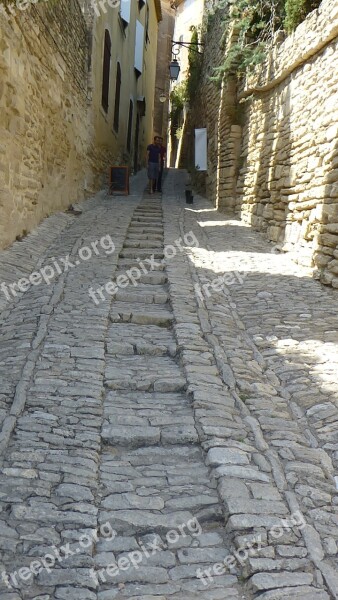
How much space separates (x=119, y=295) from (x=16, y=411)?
2.85 metres

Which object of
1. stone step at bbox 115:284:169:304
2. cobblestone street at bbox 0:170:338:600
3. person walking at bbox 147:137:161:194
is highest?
person walking at bbox 147:137:161:194

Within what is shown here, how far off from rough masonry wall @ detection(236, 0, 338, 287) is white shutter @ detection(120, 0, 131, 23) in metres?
7.61

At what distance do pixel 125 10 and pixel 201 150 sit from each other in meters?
5.42

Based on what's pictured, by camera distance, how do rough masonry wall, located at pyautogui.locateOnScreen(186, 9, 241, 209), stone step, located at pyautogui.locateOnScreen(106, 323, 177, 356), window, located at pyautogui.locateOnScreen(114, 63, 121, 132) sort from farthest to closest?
window, located at pyautogui.locateOnScreen(114, 63, 121, 132)
rough masonry wall, located at pyautogui.locateOnScreen(186, 9, 241, 209)
stone step, located at pyautogui.locateOnScreen(106, 323, 177, 356)

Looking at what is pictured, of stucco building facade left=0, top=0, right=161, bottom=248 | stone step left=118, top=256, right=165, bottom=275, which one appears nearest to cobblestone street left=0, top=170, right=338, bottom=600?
stone step left=118, top=256, right=165, bottom=275

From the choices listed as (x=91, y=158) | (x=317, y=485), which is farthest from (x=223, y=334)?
(x=91, y=158)

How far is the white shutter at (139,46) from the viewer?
19.9 meters

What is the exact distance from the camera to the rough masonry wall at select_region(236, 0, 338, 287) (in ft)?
21.5

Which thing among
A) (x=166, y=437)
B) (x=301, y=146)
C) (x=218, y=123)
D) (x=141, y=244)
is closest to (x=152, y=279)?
(x=141, y=244)

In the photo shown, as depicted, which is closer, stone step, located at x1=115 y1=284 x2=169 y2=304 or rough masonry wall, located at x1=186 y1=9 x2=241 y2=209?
stone step, located at x1=115 y1=284 x2=169 y2=304

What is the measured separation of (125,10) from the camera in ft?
54.1

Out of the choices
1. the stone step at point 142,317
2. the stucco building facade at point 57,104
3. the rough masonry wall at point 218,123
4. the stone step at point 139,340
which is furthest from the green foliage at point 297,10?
the stone step at point 139,340

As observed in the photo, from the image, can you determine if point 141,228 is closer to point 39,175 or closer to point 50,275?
point 39,175

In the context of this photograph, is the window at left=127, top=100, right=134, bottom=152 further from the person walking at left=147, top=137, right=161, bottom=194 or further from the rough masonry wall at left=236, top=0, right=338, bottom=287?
the rough masonry wall at left=236, top=0, right=338, bottom=287
